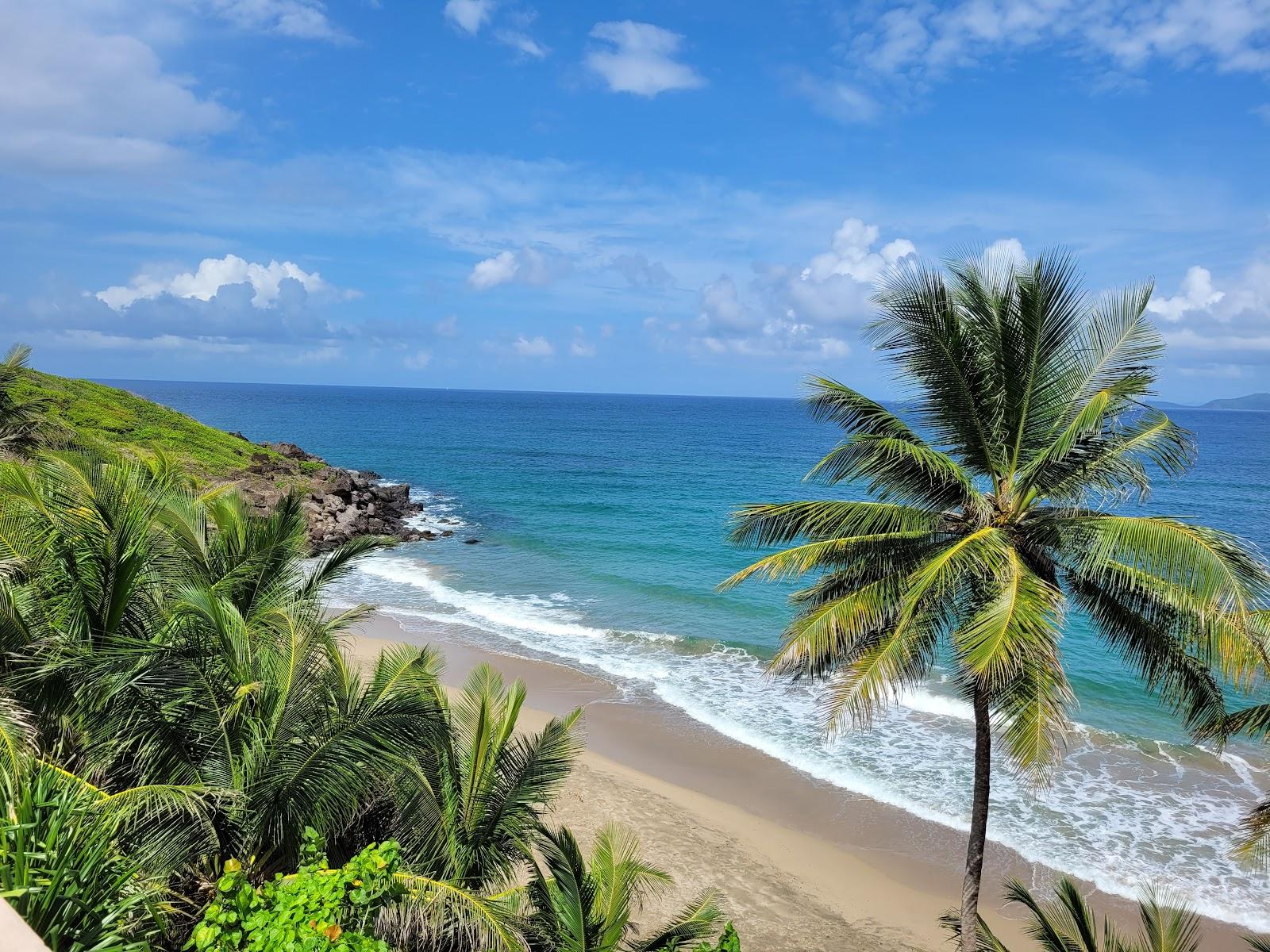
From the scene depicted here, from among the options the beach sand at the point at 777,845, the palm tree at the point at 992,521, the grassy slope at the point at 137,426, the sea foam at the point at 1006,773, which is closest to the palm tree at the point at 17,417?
the grassy slope at the point at 137,426

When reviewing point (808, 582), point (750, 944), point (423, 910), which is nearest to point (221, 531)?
point (423, 910)

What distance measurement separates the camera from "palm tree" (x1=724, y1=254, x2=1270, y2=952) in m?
7.60

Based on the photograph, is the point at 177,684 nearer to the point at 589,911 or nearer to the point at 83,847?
the point at 83,847

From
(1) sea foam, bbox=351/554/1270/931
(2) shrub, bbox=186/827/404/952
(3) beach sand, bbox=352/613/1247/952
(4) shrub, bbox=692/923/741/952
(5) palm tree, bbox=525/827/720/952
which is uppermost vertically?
(2) shrub, bbox=186/827/404/952

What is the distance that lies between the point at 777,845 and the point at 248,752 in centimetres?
1007

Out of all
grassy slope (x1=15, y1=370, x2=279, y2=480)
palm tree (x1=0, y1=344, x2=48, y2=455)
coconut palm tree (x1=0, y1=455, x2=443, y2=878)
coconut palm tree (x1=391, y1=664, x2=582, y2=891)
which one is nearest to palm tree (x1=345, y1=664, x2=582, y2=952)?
coconut palm tree (x1=391, y1=664, x2=582, y2=891)

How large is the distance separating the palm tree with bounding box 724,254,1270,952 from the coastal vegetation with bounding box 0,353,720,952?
10.4 ft

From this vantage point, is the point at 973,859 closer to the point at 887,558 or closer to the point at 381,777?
the point at 887,558

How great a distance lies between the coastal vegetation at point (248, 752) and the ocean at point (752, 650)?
383 inches

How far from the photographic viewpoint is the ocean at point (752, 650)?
1455 centimetres

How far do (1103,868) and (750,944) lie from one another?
264 inches

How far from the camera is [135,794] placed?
6336mm

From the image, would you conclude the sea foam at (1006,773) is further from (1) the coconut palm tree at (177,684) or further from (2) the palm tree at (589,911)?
(1) the coconut palm tree at (177,684)

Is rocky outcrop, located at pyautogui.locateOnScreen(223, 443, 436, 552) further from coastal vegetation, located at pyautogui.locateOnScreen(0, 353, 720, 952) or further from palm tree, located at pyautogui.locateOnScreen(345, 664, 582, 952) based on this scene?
palm tree, located at pyautogui.locateOnScreen(345, 664, 582, 952)
